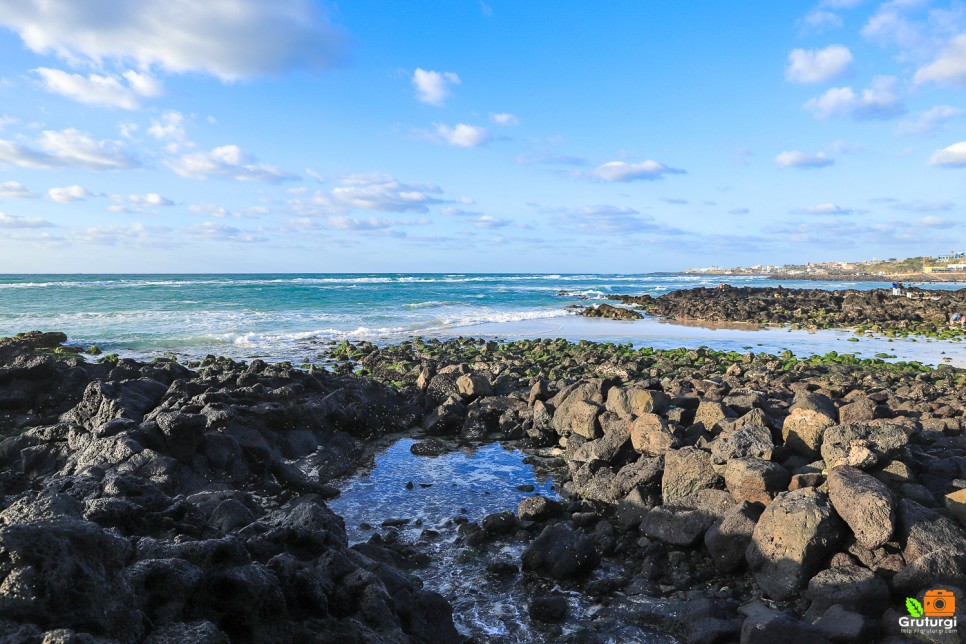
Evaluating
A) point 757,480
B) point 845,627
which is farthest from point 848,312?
point 845,627

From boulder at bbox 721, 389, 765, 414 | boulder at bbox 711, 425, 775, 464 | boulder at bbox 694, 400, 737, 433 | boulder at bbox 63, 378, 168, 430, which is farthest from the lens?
boulder at bbox 721, 389, 765, 414

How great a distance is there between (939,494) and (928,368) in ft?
52.0

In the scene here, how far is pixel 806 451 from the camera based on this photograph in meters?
8.40

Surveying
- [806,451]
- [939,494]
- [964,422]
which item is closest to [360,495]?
[806,451]

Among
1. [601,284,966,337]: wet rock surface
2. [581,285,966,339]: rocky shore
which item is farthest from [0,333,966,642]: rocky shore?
[601,284,966,337]: wet rock surface

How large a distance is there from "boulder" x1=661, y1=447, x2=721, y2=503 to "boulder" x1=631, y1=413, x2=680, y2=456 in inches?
31.3

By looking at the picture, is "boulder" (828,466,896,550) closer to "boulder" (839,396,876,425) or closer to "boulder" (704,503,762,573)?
"boulder" (704,503,762,573)

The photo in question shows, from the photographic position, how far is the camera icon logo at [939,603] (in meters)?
5.22

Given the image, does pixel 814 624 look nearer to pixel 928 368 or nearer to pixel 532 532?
pixel 532 532

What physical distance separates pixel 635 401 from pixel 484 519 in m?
4.55

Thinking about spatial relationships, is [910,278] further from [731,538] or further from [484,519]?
[484,519]

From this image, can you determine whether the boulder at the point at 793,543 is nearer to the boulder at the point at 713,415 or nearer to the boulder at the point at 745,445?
the boulder at the point at 745,445

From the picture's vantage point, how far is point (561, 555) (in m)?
6.88

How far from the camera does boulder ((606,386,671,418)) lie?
10.9m
